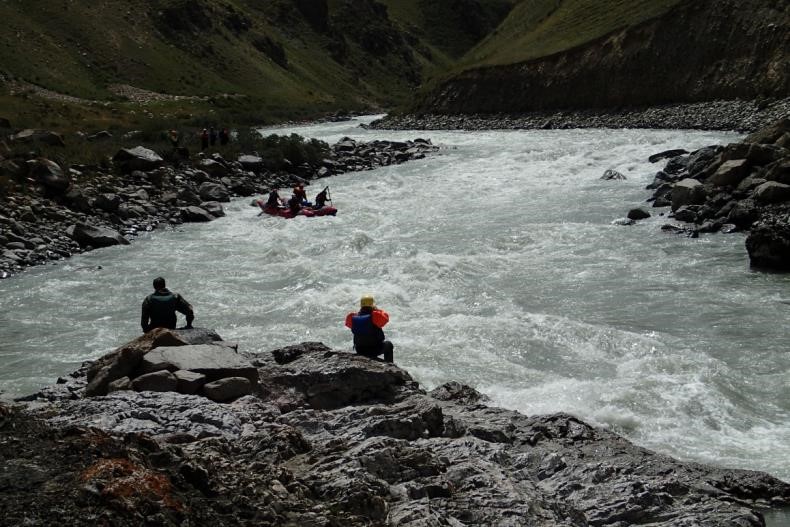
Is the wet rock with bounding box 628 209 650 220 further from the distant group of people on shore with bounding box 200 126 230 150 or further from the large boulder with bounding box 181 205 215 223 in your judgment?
the distant group of people on shore with bounding box 200 126 230 150

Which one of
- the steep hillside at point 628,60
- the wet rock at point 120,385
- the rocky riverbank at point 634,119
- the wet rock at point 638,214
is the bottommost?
the wet rock at point 638,214

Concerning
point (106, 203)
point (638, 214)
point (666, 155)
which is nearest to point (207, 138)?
point (106, 203)

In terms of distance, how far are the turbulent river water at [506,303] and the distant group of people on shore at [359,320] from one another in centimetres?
157

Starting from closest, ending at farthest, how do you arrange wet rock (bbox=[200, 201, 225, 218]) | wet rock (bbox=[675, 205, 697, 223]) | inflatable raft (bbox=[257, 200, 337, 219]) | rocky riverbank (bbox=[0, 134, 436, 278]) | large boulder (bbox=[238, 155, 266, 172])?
rocky riverbank (bbox=[0, 134, 436, 278]), wet rock (bbox=[675, 205, 697, 223]), inflatable raft (bbox=[257, 200, 337, 219]), wet rock (bbox=[200, 201, 225, 218]), large boulder (bbox=[238, 155, 266, 172])

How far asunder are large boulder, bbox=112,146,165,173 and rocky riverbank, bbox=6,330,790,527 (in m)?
22.6

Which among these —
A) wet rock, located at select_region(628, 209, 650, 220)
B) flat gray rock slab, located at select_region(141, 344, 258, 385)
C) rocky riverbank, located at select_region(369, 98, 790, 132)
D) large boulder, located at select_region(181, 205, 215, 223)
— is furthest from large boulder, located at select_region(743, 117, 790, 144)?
flat gray rock slab, located at select_region(141, 344, 258, 385)

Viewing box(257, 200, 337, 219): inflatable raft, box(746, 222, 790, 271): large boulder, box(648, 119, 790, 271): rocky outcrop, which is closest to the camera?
Result: box(746, 222, 790, 271): large boulder

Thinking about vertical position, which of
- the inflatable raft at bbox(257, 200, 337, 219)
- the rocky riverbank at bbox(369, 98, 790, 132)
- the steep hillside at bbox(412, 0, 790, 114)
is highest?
the steep hillside at bbox(412, 0, 790, 114)

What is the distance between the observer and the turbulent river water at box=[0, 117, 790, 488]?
447 inches

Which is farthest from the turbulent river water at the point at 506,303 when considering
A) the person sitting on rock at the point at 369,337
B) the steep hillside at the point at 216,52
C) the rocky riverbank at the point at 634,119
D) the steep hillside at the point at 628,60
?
the steep hillside at the point at 216,52

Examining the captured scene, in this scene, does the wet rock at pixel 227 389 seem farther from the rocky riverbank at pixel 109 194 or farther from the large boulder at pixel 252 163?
the large boulder at pixel 252 163

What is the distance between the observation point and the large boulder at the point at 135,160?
30891 millimetres

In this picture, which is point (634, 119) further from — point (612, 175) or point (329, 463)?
point (329, 463)

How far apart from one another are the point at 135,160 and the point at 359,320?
75.0ft
